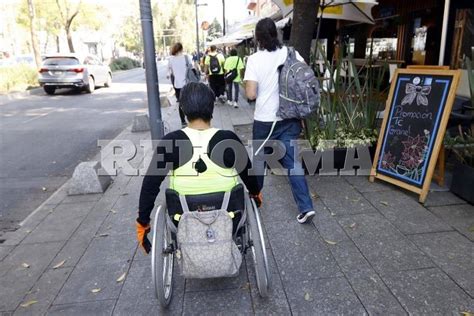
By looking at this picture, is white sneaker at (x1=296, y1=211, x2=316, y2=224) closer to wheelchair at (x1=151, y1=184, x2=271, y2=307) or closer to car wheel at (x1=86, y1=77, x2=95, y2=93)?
wheelchair at (x1=151, y1=184, x2=271, y2=307)

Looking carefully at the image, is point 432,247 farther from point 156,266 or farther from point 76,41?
point 76,41

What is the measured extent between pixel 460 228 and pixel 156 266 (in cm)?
263

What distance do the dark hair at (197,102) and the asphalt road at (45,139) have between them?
2.91 metres

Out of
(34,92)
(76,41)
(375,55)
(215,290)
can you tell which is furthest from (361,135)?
(76,41)

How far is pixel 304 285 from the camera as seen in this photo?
2.72m

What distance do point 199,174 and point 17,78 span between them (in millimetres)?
19453

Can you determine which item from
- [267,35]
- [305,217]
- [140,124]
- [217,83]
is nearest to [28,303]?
[305,217]

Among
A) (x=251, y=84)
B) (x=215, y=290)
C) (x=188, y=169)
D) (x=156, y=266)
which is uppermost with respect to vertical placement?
(x=251, y=84)

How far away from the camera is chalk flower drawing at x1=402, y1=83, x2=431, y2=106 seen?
3898 mm

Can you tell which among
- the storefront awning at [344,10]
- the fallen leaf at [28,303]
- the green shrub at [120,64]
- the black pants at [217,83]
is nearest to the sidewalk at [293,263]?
the fallen leaf at [28,303]

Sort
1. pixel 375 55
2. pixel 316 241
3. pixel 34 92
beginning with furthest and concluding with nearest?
pixel 34 92, pixel 375 55, pixel 316 241

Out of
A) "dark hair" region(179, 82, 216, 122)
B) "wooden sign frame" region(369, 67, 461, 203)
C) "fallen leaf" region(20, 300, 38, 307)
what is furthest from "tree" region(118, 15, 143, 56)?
"dark hair" region(179, 82, 216, 122)

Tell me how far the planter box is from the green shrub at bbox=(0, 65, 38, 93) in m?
17.7

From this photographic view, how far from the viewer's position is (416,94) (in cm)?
398
